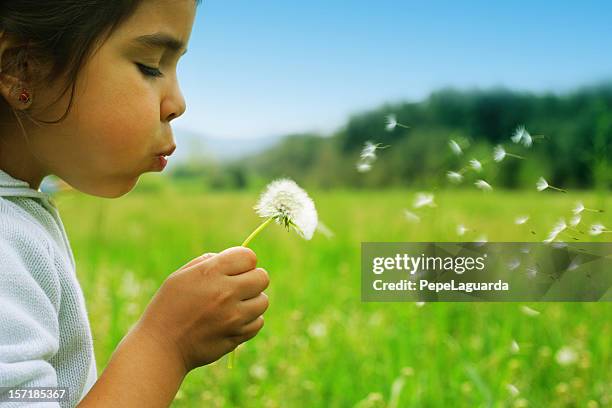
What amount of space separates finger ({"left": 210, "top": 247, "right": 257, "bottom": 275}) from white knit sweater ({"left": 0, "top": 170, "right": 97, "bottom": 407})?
8.5 inches

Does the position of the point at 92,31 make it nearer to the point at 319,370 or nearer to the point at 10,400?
the point at 10,400

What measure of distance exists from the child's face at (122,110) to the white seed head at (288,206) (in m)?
0.16

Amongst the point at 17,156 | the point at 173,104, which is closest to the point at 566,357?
the point at 173,104

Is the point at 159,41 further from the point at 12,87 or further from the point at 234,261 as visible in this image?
the point at 234,261

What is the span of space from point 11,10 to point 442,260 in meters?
1.12

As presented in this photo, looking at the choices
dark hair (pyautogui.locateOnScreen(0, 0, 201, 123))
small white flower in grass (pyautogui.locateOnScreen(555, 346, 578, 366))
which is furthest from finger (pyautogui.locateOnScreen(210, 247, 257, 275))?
small white flower in grass (pyautogui.locateOnScreen(555, 346, 578, 366))

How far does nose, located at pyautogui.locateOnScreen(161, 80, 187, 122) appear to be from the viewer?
105cm

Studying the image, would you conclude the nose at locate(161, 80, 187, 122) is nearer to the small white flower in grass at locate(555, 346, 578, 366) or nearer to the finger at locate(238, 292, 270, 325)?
the finger at locate(238, 292, 270, 325)

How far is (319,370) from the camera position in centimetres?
200

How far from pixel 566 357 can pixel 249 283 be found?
122 cm

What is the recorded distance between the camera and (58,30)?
1035mm

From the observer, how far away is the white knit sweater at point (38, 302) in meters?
0.91

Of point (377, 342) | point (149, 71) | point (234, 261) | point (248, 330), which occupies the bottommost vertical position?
point (377, 342)

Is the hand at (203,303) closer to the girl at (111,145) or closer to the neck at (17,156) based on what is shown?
the girl at (111,145)
